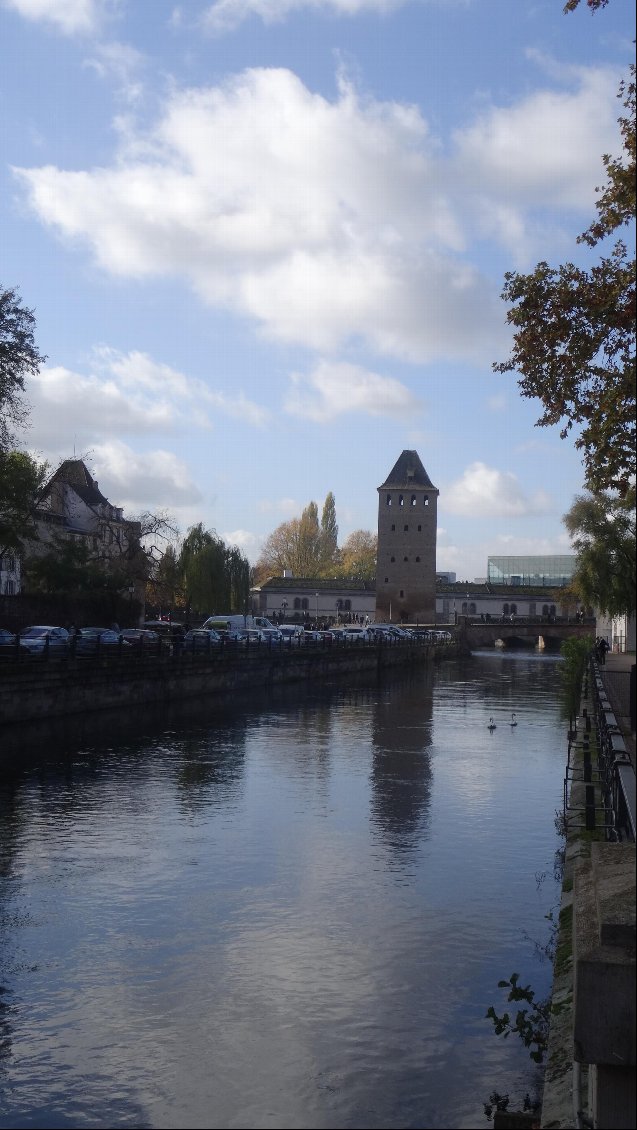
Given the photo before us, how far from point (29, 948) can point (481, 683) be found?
51518mm

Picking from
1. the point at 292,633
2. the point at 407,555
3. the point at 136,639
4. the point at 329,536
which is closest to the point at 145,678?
the point at 136,639

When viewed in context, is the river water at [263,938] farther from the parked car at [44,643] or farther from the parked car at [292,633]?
the parked car at [292,633]

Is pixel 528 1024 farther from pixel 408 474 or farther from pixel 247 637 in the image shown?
pixel 408 474

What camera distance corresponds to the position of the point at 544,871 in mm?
16391

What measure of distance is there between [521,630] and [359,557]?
51.2 metres

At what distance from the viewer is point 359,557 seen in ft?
532

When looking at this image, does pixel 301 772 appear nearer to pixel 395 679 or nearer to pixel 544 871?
pixel 544 871

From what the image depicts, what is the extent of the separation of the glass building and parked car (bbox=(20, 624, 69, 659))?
464ft

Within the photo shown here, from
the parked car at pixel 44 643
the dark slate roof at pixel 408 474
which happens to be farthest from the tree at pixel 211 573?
Answer: the dark slate roof at pixel 408 474

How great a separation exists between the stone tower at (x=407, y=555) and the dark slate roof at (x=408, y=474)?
0.30 meters

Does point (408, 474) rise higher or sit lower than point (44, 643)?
higher

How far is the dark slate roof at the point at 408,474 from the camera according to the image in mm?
123950

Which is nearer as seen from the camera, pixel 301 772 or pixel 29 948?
pixel 29 948

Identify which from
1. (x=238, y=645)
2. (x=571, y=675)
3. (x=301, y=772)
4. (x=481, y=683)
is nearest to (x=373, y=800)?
(x=301, y=772)
